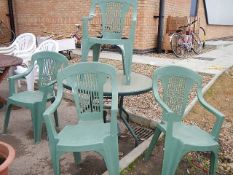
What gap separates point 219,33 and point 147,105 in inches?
518

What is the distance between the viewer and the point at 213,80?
6.08 meters

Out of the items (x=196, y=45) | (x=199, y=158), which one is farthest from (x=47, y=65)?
(x=196, y=45)

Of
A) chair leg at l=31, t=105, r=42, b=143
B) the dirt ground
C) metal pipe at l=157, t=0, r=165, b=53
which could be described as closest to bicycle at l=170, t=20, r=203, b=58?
metal pipe at l=157, t=0, r=165, b=53

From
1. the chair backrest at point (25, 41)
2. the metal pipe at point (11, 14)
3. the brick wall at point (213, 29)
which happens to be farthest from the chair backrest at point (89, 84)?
the brick wall at point (213, 29)

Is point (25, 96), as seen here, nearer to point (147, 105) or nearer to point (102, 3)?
point (102, 3)

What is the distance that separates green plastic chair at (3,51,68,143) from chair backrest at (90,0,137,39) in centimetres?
66

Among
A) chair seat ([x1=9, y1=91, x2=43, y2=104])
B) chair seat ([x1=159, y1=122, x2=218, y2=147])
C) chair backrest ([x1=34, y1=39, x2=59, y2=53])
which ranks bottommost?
chair seat ([x1=159, y1=122, x2=218, y2=147])

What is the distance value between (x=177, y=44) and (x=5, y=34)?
7355 millimetres

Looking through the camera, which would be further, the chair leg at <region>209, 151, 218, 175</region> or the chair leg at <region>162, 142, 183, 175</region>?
the chair leg at <region>209, 151, 218, 175</region>

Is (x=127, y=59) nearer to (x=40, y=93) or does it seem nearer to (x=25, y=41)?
(x=40, y=93)

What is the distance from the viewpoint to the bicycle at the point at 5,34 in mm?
11797

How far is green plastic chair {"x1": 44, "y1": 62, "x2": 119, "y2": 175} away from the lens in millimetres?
2375

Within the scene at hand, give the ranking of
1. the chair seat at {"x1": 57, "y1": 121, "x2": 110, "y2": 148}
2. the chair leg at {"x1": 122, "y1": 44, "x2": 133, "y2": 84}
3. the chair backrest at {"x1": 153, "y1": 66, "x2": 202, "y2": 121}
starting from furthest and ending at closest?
the chair leg at {"x1": 122, "y1": 44, "x2": 133, "y2": 84} < the chair backrest at {"x1": 153, "y1": 66, "x2": 202, "y2": 121} < the chair seat at {"x1": 57, "y1": 121, "x2": 110, "y2": 148}

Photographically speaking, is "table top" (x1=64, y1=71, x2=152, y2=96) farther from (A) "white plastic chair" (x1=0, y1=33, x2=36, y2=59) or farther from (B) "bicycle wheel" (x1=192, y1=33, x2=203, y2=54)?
(B) "bicycle wheel" (x1=192, y1=33, x2=203, y2=54)
